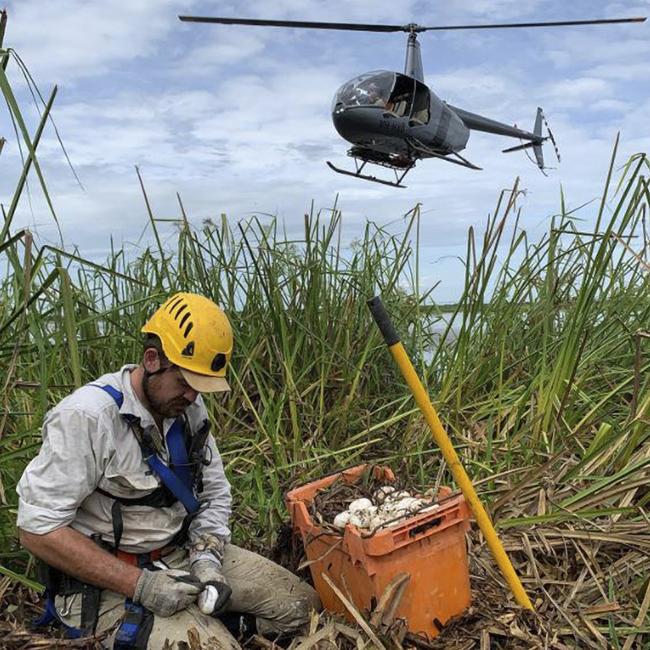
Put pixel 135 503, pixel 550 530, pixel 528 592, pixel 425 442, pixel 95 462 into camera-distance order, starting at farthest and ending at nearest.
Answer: pixel 425 442 → pixel 550 530 → pixel 528 592 → pixel 135 503 → pixel 95 462

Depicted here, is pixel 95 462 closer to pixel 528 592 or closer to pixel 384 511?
pixel 384 511

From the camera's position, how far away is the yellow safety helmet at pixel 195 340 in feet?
7.97

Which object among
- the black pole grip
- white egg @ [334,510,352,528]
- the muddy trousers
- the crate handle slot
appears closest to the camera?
the black pole grip

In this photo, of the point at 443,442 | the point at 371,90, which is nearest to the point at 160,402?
the point at 443,442

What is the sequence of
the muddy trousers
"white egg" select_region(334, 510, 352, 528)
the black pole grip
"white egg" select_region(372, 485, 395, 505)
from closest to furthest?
the black pole grip < "white egg" select_region(334, 510, 352, 528) < "white egg" select_region(372, 485, 395, 505) < the muddy trousers

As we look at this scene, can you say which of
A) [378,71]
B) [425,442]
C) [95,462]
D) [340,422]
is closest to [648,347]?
[425,442]

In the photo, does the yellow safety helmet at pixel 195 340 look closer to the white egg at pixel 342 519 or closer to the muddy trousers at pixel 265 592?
the white egg at pixel 342 519

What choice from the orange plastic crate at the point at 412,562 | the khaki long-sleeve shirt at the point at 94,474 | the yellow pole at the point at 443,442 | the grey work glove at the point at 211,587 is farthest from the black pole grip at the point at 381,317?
the grey work glove at the point at 211,587

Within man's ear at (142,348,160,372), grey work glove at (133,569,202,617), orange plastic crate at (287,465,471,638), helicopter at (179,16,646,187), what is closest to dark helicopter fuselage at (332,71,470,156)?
helicopter at (179,16,646,187)

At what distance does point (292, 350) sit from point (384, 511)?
1.77 meters

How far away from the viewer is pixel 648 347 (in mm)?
3857

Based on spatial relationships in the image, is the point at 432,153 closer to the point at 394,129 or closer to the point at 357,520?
the point at 394,129

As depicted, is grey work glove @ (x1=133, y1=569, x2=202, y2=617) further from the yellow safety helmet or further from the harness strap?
the yellow safety helmet

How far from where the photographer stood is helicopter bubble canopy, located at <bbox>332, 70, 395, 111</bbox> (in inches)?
556
